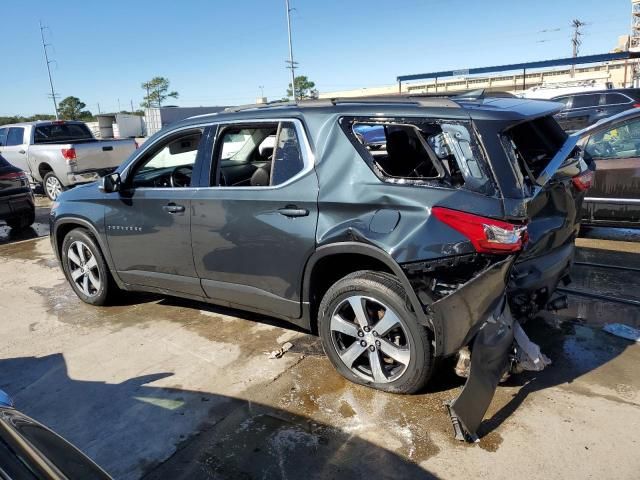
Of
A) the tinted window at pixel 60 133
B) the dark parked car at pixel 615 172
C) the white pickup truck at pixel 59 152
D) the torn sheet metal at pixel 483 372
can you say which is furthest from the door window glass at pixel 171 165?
the tinted window at pixel 60 133

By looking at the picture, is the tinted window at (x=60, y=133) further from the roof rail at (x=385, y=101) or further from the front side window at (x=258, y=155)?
the roof rail at (x=385, y=101)

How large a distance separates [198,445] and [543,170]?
2.69 meters

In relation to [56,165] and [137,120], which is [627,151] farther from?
[137,120]

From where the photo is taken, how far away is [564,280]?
155 inches

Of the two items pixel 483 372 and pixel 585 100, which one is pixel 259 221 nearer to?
pixel 483 372

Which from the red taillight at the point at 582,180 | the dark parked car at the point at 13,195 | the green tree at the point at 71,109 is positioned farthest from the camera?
the green tree at the point at 71,109

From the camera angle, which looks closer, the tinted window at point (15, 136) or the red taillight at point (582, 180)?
the red taillight at point (582, 180)

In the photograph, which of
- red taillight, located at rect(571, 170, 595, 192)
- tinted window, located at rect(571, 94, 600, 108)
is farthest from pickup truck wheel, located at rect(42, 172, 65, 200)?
tinted window, located at rect(571, 94, 600, 108)

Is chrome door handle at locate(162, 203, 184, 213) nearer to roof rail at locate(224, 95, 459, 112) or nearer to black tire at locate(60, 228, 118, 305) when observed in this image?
roof rail at locate(224, 95, 459, 112)

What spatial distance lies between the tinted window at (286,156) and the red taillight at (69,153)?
9.64m

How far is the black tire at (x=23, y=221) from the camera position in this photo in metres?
9.59

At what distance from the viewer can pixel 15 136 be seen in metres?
13.1

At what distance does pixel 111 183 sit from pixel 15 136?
34.6 ft

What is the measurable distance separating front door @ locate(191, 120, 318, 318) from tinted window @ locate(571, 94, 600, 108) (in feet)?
39.5
